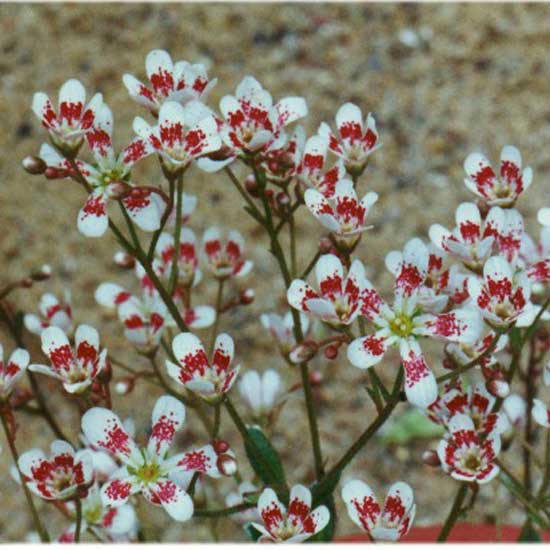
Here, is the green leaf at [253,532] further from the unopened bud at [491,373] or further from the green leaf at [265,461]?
the unopened bud at [491,373]

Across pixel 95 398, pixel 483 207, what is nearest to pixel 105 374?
pixel 95 398

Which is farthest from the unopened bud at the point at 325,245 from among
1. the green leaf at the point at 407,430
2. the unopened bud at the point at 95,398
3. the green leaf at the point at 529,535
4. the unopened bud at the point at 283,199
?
the green leaf at the point at 407,430

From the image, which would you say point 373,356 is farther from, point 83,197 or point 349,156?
point 83,197

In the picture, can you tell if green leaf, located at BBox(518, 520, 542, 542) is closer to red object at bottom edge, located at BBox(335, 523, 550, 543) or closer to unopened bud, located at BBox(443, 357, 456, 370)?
red object at bottom edge, located at BBox(335, 523, 550, 543)

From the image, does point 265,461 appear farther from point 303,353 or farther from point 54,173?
point 54,173

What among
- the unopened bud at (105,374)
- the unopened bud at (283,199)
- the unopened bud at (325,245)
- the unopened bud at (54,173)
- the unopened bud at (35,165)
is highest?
the unopened bud at (35,165)

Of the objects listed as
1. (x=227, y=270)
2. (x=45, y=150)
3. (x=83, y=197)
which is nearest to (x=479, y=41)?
(x=83, y=197)
